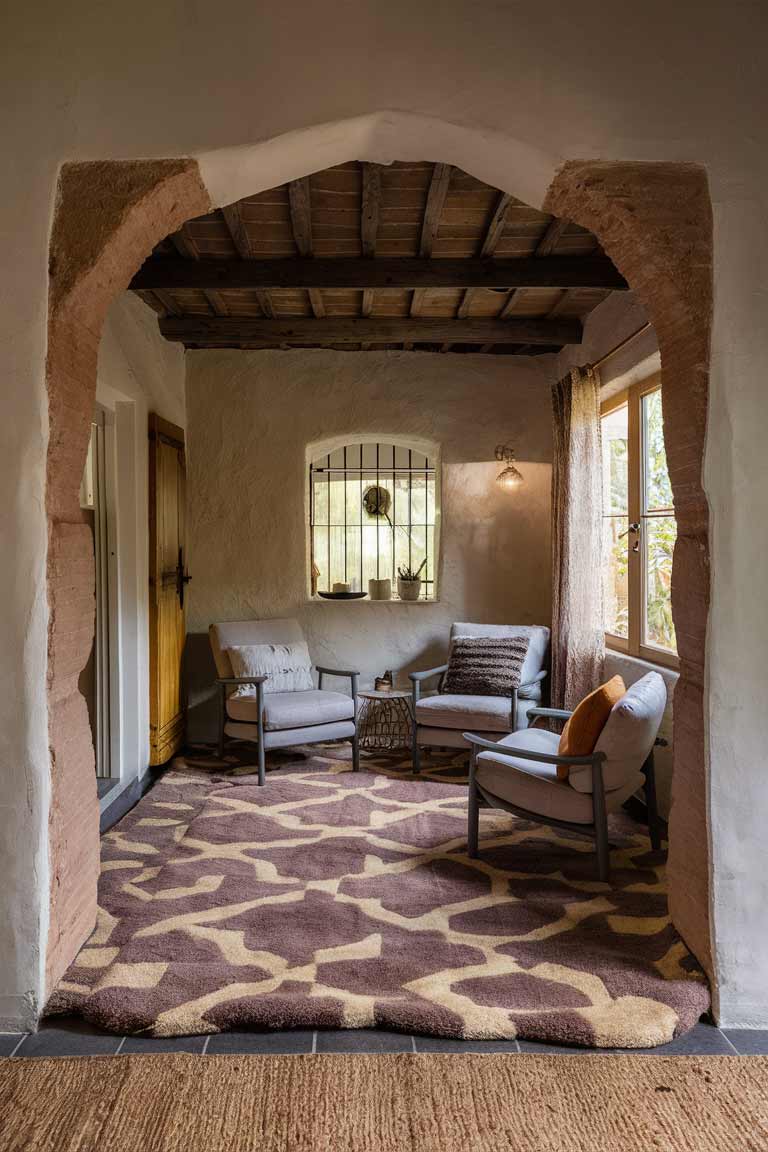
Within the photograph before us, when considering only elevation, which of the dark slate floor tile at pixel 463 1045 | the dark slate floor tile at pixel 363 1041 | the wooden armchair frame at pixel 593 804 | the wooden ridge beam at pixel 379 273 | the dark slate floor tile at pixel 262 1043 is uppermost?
the wooden ridge beam at pixel 379 273

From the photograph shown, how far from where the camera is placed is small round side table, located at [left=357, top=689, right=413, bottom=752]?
587cm

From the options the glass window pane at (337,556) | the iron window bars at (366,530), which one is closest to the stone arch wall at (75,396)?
the iron window bars at (366,530)

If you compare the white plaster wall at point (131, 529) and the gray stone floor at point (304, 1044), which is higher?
the white plaster wall at point (131, 529)

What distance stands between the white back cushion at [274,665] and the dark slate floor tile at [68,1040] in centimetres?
285

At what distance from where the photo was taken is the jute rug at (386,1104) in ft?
6.27

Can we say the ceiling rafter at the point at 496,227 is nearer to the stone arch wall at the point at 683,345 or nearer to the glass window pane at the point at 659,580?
the stone arch wall at the point at 683,345

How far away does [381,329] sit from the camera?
545 cm

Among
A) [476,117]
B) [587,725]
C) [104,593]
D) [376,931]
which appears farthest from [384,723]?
[476,117]

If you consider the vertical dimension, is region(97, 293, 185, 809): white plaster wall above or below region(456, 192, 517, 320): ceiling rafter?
below

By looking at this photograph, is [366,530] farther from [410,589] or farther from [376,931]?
[376,931]

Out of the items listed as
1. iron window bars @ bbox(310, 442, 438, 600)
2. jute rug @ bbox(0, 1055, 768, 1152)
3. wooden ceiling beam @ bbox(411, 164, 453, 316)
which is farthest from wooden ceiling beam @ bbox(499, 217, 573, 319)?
iron window bars @ bbox(310, 442, 438, 600)

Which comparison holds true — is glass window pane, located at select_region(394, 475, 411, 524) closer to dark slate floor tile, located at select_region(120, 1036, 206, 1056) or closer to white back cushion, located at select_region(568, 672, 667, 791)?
white back cushion, located at select_region(568, 672, 667, 791)

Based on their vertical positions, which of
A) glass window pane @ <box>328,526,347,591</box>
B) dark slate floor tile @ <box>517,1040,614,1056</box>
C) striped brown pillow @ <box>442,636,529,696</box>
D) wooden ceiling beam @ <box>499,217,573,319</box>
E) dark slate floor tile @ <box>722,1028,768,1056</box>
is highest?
wooden ceiling beam @ <box>499,217,573,319</box>

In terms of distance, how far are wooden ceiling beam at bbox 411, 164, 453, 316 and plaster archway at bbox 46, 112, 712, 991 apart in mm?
687
